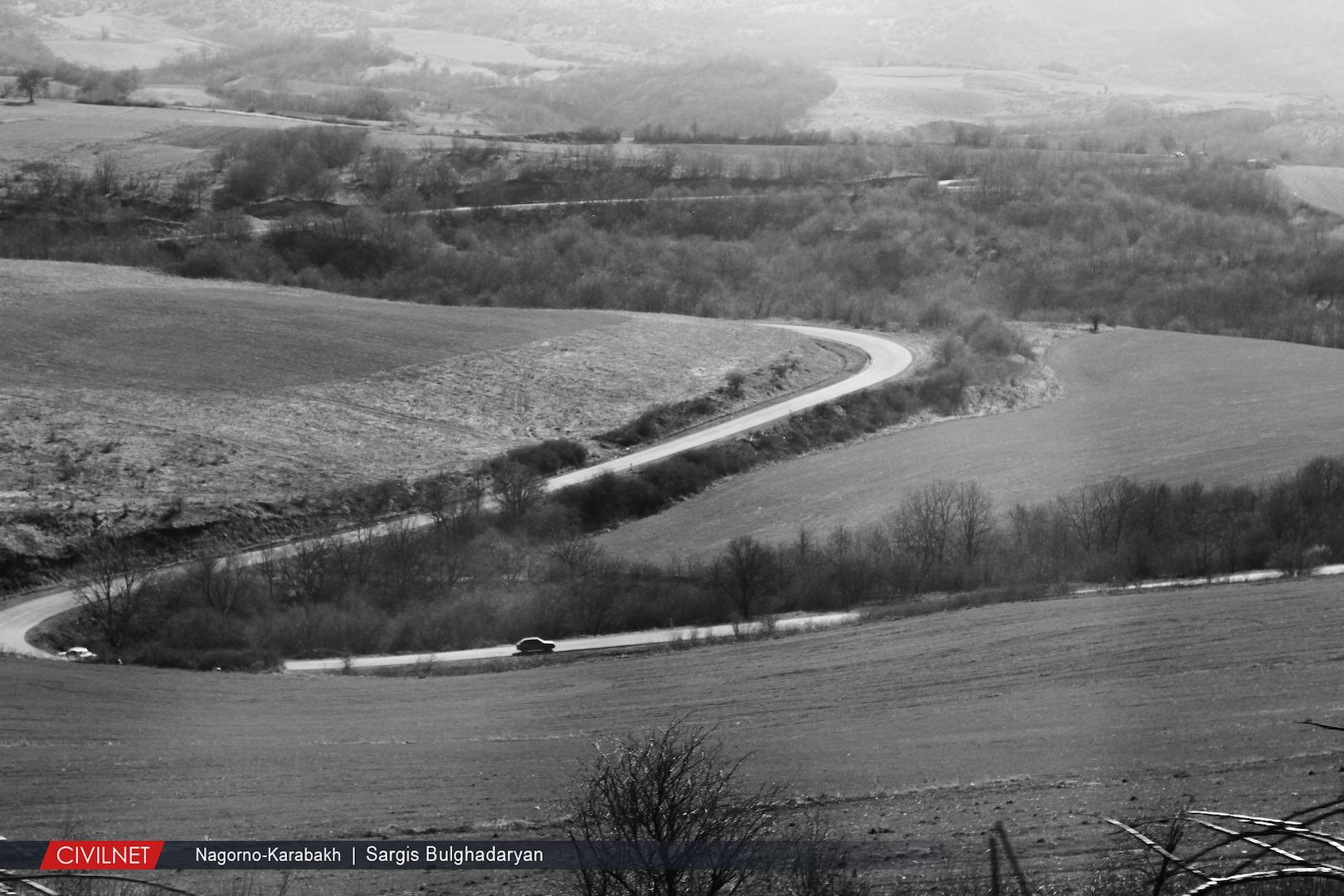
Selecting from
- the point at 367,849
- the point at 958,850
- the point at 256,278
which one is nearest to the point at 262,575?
the point at 367,849

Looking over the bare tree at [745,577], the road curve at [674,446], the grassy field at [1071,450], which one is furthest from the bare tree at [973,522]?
the road curve at [674,446]

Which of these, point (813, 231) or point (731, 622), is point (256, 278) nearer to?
point (813, 231)

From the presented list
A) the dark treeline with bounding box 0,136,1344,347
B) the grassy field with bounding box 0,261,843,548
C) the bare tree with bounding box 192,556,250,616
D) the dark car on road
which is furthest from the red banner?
the dark treeline with bounding box 0,136,1344,347

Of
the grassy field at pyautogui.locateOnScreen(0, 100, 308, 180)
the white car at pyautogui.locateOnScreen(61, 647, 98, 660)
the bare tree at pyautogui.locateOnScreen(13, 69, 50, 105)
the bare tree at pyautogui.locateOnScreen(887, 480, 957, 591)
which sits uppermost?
the bare tree at pyautogui.locateOnScreen(13, 69, 50, 105)

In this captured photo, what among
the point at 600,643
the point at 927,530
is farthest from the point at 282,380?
the point at 927,530

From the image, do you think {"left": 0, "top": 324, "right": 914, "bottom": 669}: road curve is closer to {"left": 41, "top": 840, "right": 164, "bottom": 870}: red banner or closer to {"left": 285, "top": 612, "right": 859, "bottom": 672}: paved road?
{"left": 285, "top": 612, "right": 859, "bottom": 672}: paved road

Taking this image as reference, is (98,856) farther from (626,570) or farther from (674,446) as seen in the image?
(674,446)

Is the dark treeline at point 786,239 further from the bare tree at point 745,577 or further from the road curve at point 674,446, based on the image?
the bare tree at point 745,577
